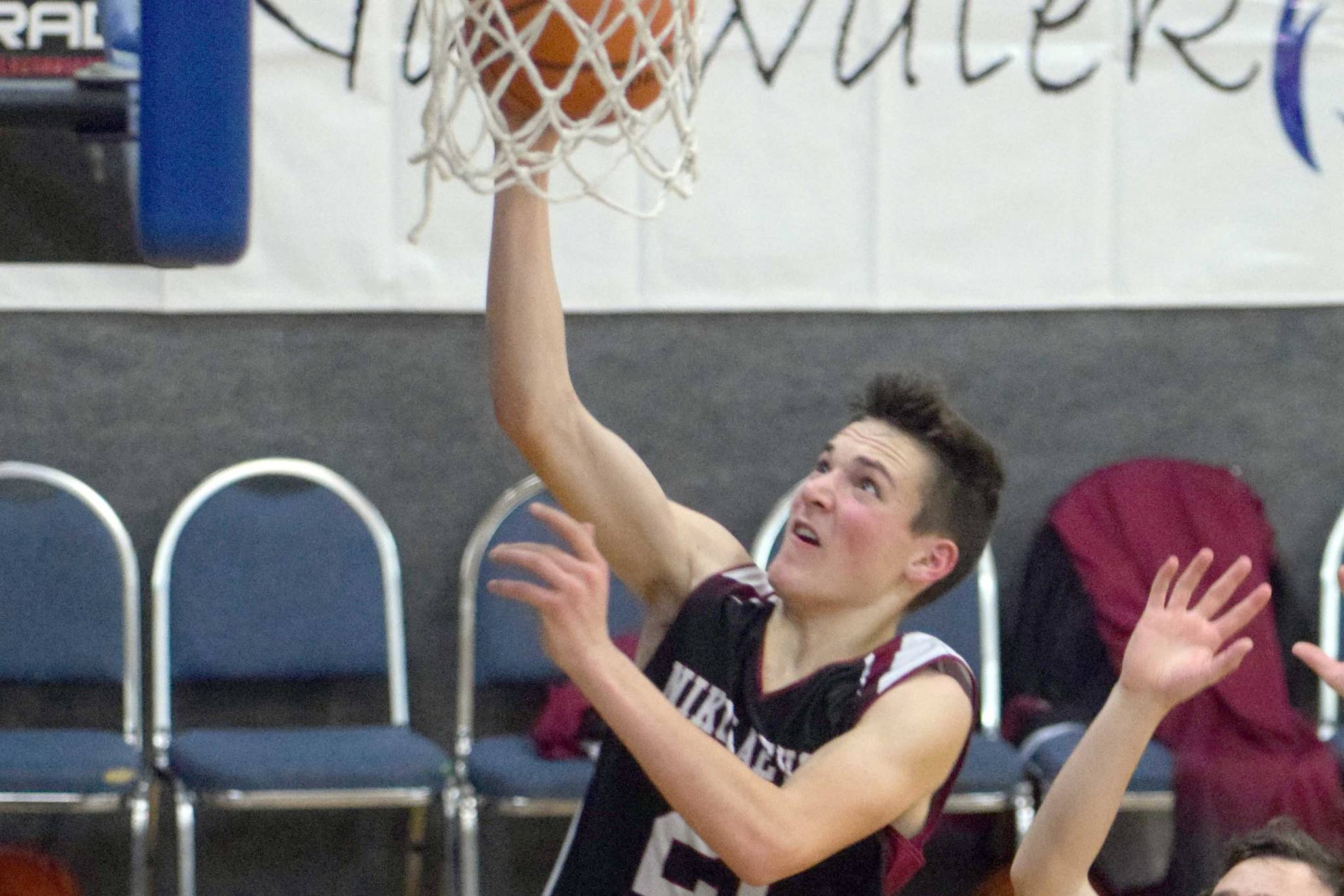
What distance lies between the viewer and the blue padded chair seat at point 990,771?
3.78 metres

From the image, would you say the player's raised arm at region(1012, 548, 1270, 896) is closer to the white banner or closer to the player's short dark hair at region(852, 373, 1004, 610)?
the player's short dark hair at region(852, 373, 1004, 610)

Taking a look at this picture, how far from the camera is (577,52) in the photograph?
79.5 inches

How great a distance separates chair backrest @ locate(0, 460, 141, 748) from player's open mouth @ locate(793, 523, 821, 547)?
2.18 meters

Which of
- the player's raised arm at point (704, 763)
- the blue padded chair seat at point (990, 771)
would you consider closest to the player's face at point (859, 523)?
the player's raised arm at point (704, 763)

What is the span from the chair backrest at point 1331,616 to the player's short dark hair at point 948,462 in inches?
81.9

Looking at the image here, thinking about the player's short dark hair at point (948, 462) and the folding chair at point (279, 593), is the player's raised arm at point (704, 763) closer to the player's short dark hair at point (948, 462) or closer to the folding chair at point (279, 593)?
the player's short dark hair at point (948, 462)

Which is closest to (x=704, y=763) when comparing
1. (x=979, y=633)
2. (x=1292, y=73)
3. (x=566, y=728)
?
(x=566, y=728)

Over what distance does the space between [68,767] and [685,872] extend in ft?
6.32

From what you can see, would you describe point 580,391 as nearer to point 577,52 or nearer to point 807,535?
point 807,535

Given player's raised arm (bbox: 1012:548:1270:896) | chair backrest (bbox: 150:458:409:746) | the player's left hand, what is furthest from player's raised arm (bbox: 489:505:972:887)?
chair backrest (bbox: 150:458:409:746)

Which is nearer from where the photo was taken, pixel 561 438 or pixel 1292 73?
pixel 561 438

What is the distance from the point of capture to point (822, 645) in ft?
7.65

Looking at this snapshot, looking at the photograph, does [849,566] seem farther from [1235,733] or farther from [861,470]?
[1235,733]

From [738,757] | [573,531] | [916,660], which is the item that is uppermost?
[573,531]
